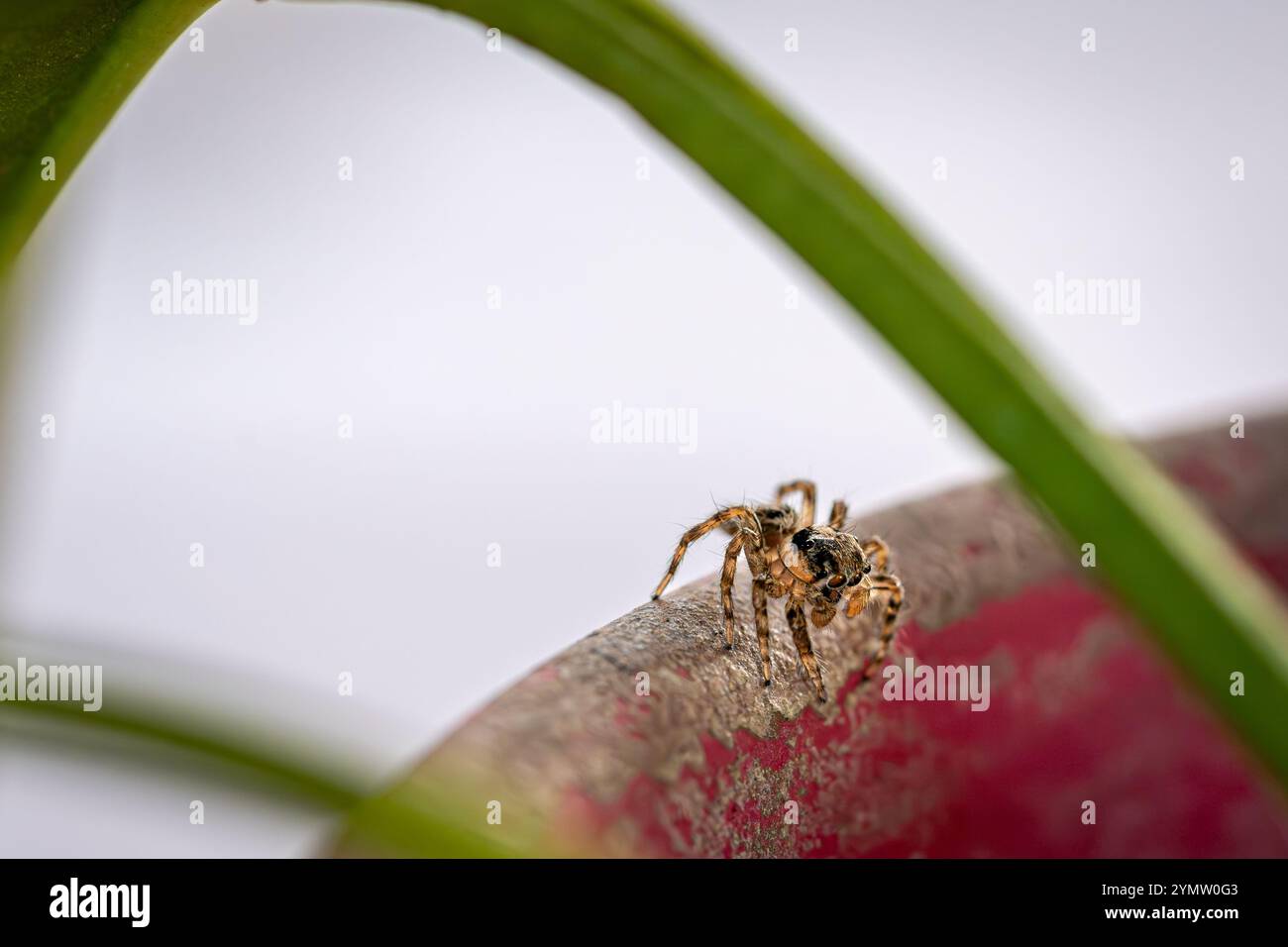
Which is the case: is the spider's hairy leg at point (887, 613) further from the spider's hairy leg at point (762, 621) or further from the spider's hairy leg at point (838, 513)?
the spider's hairy leg at point (838, 513)

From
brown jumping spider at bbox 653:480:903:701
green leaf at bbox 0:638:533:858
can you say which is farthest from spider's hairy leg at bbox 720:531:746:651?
green leaf at bbox 0:638:533:858

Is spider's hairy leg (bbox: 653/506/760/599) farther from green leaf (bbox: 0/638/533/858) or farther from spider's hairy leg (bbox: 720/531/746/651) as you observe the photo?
green leaf (bbox: 0/638/533/858)

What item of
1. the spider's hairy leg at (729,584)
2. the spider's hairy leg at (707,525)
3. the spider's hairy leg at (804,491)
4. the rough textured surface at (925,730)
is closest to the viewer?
the rough textured surface at (925,730)

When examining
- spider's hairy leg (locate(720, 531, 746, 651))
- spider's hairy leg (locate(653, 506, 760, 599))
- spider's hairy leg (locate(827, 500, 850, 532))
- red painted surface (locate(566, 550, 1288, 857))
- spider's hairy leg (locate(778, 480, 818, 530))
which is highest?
spider's hairy leg (locate(778, 480, 818, 530))

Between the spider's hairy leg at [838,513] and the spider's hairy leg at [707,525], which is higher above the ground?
the spider's hairy leg at [838,513]

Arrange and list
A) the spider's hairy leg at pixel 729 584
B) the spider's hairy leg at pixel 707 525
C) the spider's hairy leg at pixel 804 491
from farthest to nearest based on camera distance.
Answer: the spider's hairy leg at pixel 804 491
the spider's hairy leg at pixel 707 525
the spider's hairy leg at pixel 729 584

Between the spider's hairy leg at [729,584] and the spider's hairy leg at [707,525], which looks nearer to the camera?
the spider's hairy leg at [729,584]

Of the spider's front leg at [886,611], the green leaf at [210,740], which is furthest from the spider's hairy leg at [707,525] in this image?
the green leaf at [210,740]

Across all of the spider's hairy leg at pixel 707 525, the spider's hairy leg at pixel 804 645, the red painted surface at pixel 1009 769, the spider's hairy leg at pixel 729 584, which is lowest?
the red painted surface at pixel 1009 769

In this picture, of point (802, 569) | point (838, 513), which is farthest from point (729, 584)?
point (838, 513)
